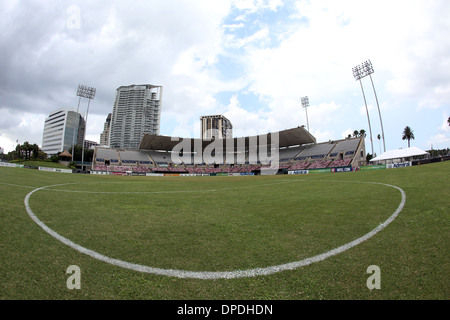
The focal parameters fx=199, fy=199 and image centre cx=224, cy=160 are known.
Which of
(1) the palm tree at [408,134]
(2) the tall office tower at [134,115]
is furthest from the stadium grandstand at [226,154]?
(2) the tall office tower at [134,115]

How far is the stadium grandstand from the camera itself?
59.3 m

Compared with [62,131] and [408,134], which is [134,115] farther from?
[408,134]

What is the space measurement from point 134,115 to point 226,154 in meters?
113

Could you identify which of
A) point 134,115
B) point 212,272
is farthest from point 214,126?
point 212,272

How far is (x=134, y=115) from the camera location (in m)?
159

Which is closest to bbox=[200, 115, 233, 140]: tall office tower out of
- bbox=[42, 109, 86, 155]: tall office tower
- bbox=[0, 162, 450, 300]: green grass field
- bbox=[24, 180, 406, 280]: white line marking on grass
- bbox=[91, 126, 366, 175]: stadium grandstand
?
bbox=[91, 126, 366, 175]: stadium grandstand

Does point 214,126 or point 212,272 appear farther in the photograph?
point 214,126

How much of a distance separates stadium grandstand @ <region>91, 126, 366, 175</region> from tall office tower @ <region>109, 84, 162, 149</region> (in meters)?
86.5

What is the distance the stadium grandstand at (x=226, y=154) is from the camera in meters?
59.3

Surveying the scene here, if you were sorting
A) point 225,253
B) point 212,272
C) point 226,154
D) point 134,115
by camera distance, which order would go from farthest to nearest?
point 134,115
point 226,154
point 225,253
point 212,272

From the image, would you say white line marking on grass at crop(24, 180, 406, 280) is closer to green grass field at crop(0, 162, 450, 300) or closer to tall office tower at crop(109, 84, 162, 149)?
green grass field at crop(0, 162, 450, 300)

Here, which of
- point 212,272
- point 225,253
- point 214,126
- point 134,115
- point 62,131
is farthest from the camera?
point 134,115
